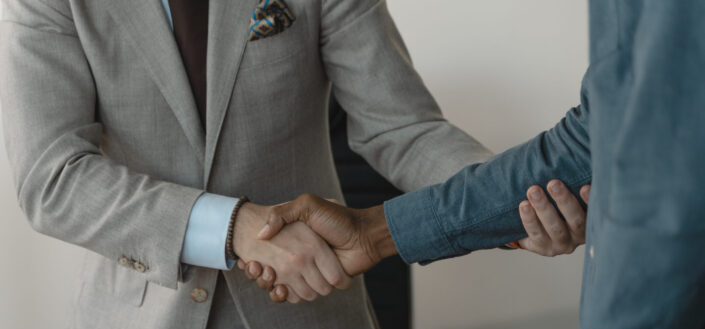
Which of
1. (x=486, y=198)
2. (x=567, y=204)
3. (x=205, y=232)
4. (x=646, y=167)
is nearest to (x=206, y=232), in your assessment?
(x=205, y=232)

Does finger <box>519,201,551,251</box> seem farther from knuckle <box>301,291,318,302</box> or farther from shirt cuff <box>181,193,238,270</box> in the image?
shirt cuff <box>181,193,238,270</box>

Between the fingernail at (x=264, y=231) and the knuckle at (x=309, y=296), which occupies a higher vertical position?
the fingernail at (x=264, y=231)

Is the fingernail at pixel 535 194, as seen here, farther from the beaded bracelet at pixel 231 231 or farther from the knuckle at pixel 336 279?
the beaded bracelet at pixel 231 231

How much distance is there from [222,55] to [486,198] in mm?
495

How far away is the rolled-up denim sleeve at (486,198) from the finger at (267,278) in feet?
0.69

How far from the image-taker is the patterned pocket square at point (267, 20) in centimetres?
112

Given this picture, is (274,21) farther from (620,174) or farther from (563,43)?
(563,43)

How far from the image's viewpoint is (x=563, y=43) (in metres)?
1.87

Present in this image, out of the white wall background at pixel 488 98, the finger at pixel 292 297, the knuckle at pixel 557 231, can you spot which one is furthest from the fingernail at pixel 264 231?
the white wall background at pixel 488 98

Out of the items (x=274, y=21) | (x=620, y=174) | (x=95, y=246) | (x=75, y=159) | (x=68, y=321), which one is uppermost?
(x=620, y=174)

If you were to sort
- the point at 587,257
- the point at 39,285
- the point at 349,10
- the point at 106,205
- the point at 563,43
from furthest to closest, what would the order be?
the point at 39,285
the point at 563,43
the point at 349,10
the point at 106,205
the point at 587,257

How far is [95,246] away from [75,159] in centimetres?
15

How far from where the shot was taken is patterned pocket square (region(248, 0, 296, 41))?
1119mm

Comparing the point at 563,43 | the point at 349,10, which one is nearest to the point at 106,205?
the point at 349,10
